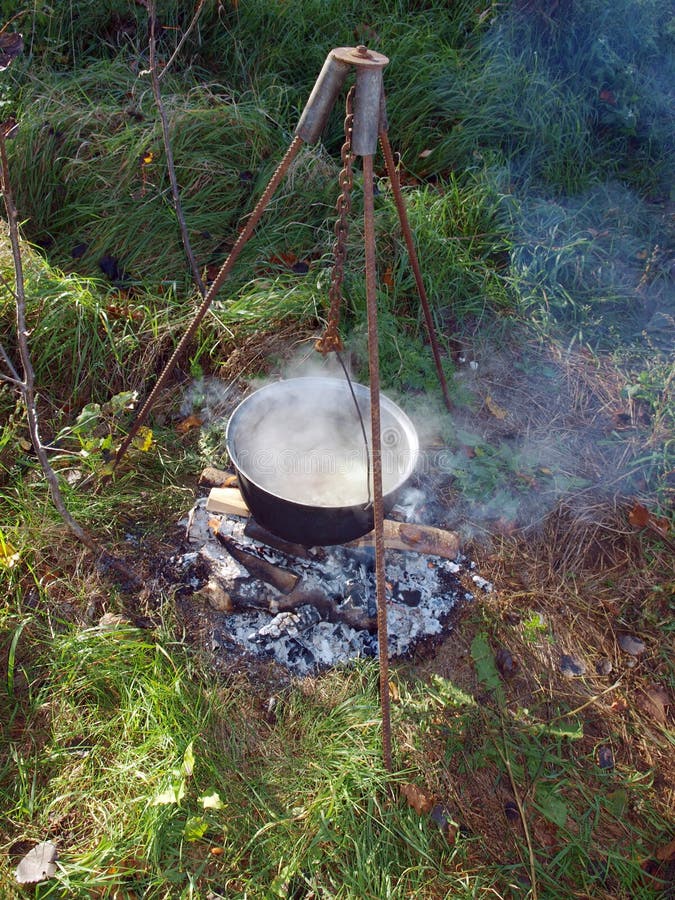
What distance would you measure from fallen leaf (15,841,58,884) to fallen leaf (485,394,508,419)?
2603mm

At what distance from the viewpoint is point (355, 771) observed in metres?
2.07

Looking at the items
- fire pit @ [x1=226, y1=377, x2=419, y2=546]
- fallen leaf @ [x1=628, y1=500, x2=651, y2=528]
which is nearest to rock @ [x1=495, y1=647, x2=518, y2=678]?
fire pit @ [x1=226, y1=377, x2=419, y2=546]

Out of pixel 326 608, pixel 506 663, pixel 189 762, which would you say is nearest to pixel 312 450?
pixel 326 608

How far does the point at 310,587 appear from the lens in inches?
98.5

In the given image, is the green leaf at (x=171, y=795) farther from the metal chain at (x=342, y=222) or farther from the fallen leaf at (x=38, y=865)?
the metal chain at (x=342, y=222)

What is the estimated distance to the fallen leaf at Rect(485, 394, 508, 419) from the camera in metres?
3.29

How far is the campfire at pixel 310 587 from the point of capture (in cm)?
242

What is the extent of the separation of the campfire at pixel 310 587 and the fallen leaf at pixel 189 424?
0.49m

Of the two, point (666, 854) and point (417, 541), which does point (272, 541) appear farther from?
point (666, 854)

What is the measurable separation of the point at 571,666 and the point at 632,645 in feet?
0.97

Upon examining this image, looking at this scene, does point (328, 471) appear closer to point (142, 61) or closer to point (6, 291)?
point (6, 291)

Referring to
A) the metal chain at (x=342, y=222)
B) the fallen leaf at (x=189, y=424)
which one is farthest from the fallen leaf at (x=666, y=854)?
the fallen leaf at (x=189, y=424)

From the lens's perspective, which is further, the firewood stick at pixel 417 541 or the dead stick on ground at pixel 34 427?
the firewood stick at pixel 417 541

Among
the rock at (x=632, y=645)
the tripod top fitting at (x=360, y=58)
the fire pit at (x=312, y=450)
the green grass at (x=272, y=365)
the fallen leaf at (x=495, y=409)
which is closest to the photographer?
the tripod top fitting at (x=360, y=58)
